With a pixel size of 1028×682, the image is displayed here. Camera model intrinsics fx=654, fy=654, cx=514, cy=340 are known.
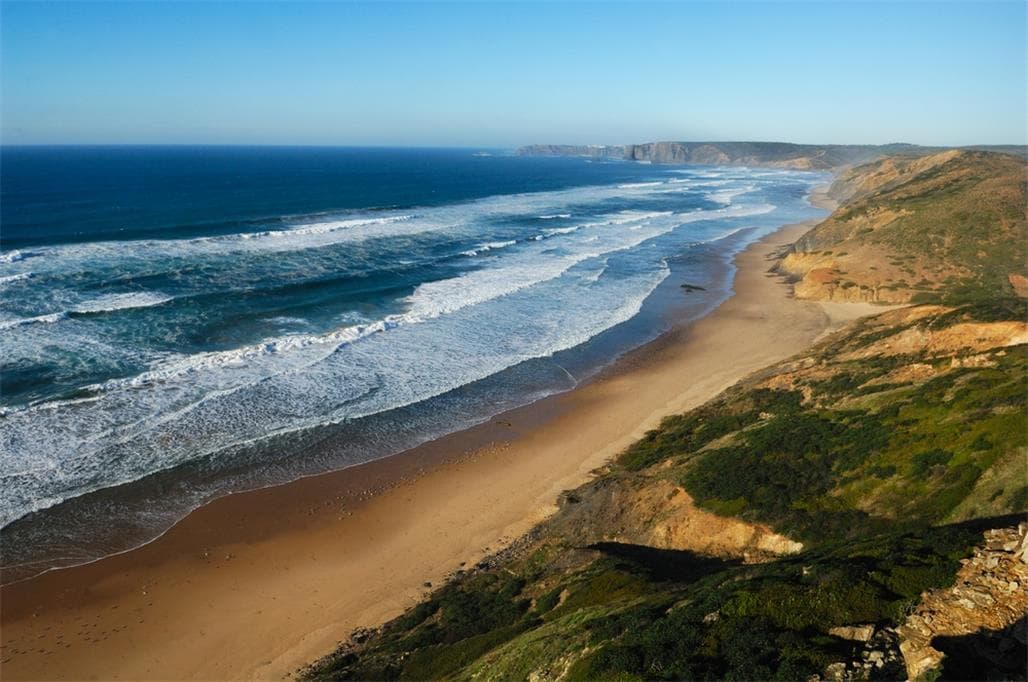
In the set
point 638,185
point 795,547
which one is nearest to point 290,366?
point 795,547

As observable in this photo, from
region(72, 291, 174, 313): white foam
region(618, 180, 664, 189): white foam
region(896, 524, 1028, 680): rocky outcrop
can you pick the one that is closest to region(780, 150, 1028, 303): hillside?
region(896, 524, 1028, 680): rocky outcrop

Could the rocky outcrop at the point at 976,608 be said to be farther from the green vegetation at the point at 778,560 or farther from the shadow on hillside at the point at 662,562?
the shadow on hillside at the point at 662,562

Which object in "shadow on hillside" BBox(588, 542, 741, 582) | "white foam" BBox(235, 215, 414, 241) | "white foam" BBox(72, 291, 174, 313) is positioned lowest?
"shadow on hillside" BBox(588, 542, 741, 582)

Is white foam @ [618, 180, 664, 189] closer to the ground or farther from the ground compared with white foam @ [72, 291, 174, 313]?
farther from the ground

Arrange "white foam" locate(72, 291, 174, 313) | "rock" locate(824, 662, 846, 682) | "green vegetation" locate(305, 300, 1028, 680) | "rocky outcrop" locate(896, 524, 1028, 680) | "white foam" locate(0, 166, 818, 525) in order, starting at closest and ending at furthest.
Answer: "rock" locate(824, 662, 846, 682) < "rocky outcrop" locate(896, 524, 1028, 680) < "green vegetation" locate(305, 300, 1028, 680) < "white foam" locate(0, 166, 818, 525) < "white foam" locate(72, 291, 174, 313)

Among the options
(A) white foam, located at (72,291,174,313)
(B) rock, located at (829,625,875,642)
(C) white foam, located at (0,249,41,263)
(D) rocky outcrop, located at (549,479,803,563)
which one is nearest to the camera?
(B) rock, located at (829,625,875,642)

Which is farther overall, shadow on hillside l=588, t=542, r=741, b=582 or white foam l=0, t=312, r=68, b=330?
white foam l=0, t=312, r=68, b=330

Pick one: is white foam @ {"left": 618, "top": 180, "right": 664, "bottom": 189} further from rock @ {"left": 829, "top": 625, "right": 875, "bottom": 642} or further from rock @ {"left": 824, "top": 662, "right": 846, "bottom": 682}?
rock @ {"left": 824, "top": 662, "right": 846, "bottom": 682}

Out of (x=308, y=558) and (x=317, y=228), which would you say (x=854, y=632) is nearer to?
(x=308, y=558)
